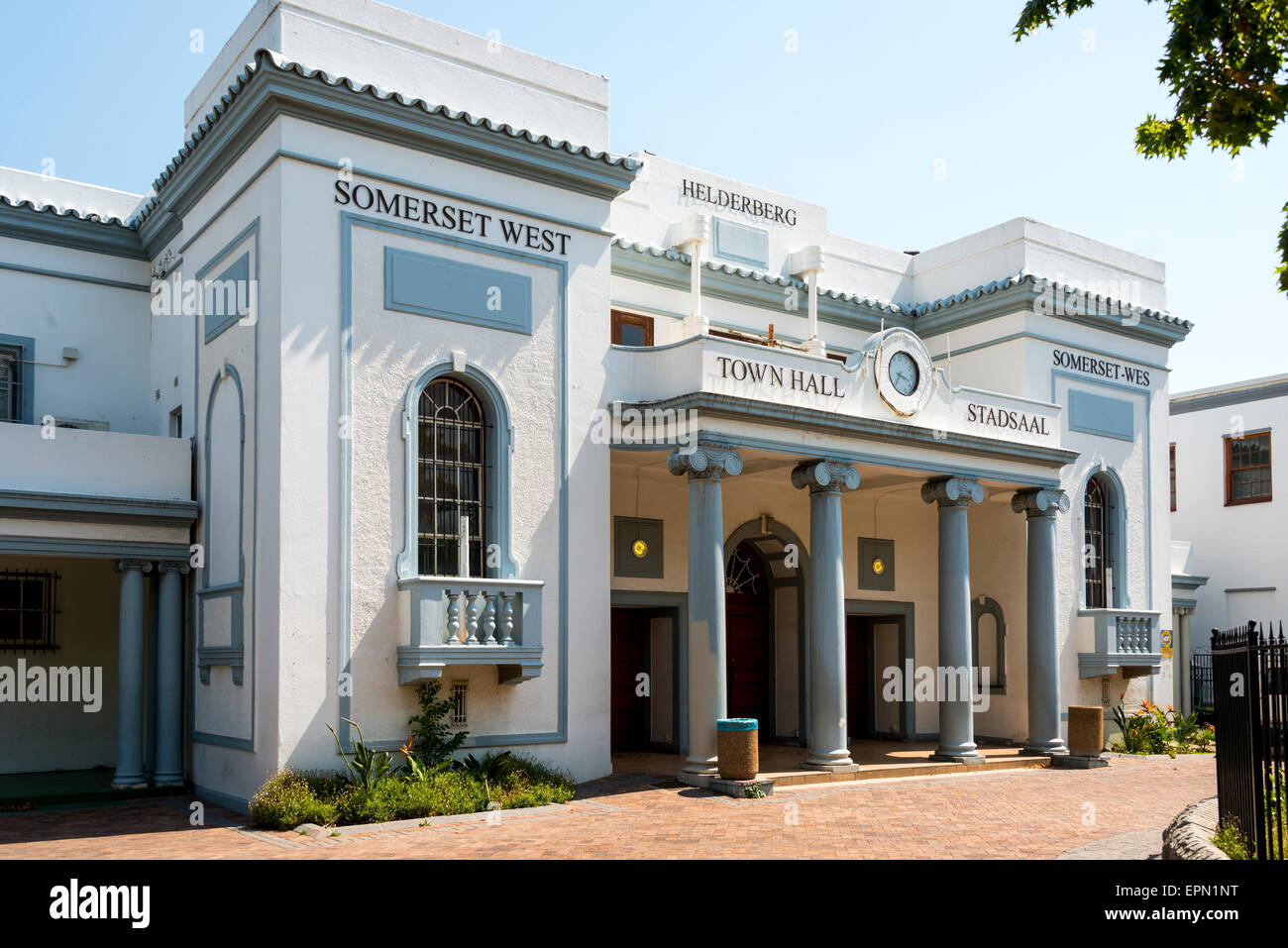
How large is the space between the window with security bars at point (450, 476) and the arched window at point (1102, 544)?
40.2ft

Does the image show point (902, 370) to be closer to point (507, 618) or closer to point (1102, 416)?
point (1102, 416)

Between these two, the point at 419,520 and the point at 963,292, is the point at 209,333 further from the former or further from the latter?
the point at 963,292

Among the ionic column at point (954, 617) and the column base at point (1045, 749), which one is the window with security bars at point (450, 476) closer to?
the ionic column at point (954, 617)

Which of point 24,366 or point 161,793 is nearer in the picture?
point 161,793

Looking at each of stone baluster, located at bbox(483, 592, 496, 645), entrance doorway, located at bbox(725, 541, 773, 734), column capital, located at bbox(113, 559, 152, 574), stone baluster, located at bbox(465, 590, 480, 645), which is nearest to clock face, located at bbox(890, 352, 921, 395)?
entrance doorway, located at bbox(725, 541, 773, 734)

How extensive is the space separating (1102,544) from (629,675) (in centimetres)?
956

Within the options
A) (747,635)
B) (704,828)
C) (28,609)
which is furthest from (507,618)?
(28,609)

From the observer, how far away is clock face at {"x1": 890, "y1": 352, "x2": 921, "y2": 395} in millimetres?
17094

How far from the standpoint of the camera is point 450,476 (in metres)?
14.3

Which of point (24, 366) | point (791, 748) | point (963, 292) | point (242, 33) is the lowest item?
point (791, 748)

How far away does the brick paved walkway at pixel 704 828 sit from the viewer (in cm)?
1068

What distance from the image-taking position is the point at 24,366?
54.0ft
